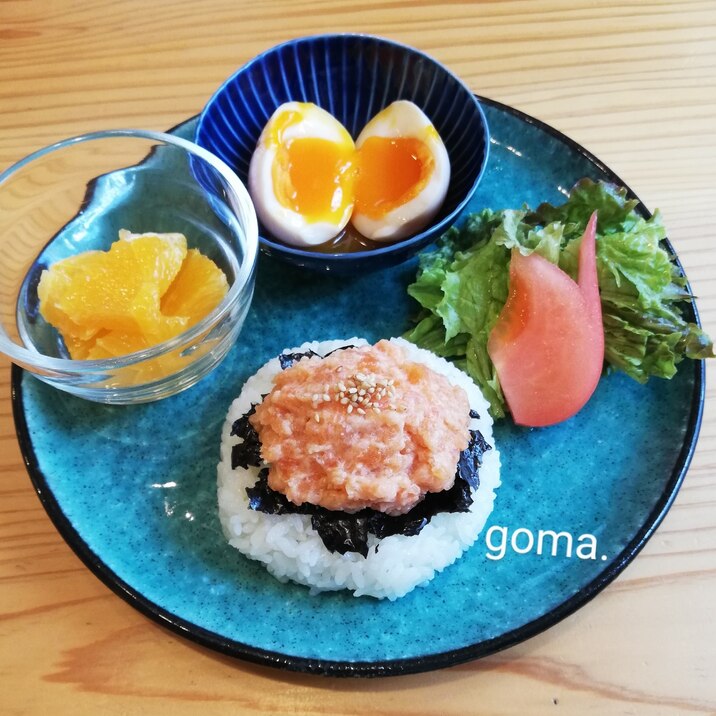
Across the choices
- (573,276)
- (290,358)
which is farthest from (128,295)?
(573,276)

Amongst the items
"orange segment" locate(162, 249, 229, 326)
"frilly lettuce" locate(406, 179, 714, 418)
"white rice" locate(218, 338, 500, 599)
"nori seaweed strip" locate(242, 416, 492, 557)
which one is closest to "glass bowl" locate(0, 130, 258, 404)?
"orange segment" locate(162, 249, 229, 326)

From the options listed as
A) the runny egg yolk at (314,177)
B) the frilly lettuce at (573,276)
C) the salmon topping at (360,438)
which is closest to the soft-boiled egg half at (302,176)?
the runny egg yolk at (314,177)

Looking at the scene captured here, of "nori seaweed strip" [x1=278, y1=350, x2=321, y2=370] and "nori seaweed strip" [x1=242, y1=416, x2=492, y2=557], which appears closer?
"nori seaweed strip" [x1=242, y1=416, x2=492, y2=557]

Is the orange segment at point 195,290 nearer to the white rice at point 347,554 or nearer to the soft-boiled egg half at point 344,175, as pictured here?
the soft-boiled egg half at point 344,175

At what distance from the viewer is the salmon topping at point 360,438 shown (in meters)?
1.83

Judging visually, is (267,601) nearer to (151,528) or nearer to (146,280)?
(151,528)

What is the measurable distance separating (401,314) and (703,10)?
229cm

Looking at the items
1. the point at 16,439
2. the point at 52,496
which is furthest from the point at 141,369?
the point at 16,439

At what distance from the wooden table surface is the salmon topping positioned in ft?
1.79

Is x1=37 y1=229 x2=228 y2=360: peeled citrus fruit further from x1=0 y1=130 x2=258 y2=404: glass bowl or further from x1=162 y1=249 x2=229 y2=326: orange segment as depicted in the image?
x1=0 y1=130 x2=258 y2=404: glass bowl

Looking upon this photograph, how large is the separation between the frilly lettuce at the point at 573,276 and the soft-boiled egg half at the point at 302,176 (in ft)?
1.23

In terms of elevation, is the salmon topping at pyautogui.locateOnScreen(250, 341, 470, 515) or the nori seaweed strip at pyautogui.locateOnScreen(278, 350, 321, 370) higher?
the nori seaweed strip at pyautogui.locateOnScreen(278, 350, 321, 370)

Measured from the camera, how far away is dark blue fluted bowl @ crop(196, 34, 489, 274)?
7.73 ft

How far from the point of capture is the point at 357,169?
246cm
